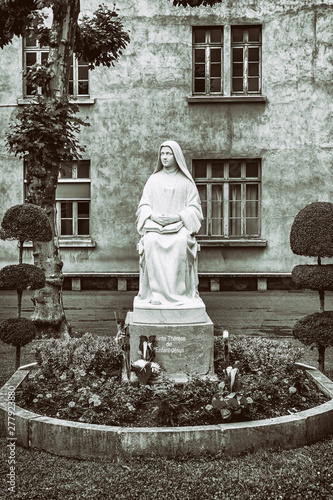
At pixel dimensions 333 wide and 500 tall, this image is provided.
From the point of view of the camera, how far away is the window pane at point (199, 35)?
64.3 feet

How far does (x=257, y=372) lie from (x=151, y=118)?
41.9 feet

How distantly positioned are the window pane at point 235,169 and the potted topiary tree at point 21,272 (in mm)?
11241

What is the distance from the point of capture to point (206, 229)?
64.9 feet

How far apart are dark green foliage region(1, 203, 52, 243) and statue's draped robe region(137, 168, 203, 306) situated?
1539mm

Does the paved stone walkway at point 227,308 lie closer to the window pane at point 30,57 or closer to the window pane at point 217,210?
the window pane at point 217,210

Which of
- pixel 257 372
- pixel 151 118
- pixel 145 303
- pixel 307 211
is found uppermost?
pixel 151 118

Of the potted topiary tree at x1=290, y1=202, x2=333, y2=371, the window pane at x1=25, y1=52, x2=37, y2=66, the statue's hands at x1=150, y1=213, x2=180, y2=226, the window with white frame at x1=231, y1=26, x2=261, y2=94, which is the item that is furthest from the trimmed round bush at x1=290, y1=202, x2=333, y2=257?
the window pane at x1=25, y1=52, x2=37, y2=66

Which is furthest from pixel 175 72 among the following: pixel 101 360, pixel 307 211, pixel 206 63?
pixel 101 360

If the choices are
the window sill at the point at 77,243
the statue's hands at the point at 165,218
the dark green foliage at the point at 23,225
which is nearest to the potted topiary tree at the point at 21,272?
the dark green foliage at the point at 23,225

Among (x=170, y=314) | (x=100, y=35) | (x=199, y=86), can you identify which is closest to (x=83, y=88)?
(x=199, y=86)

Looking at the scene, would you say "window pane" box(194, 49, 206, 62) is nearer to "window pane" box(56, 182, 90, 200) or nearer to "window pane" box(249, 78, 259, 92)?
"window pane" box(249, 78, 259, 92)

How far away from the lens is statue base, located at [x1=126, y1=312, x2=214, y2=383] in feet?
24.6

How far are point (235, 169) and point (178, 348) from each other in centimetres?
1281

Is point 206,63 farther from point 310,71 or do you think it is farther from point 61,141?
point 61,141
